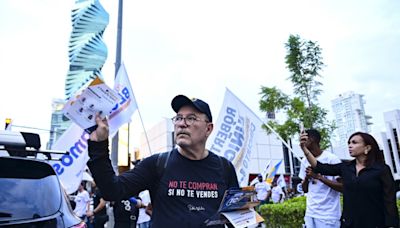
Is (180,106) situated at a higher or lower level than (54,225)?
higher

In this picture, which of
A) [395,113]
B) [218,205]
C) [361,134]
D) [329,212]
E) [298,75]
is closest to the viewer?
[218,205]

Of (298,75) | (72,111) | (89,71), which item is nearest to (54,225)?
(72,111)

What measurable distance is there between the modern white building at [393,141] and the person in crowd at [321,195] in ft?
136

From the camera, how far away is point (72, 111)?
6.28 ft

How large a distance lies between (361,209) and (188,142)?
7.80 ft

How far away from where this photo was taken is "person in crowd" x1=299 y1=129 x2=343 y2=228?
429 centimetres

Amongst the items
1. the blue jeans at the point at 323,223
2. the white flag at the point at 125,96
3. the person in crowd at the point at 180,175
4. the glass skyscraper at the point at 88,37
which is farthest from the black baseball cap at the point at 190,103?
the glass skyscraper at the point at 88,37

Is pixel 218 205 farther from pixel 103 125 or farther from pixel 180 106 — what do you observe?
pixel 103 125

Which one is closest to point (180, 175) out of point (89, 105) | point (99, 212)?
point (89, 105)

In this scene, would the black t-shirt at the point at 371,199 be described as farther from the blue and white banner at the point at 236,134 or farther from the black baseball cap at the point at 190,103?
the blue and white banner at the point at 236,134

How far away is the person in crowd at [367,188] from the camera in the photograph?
11.3 ft

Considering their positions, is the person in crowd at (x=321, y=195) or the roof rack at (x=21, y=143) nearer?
the roof rack at (x=21, y=143)

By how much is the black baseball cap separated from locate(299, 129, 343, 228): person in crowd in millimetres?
2532

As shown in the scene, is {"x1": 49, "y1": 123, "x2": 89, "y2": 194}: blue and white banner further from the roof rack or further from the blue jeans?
the blue jeans
